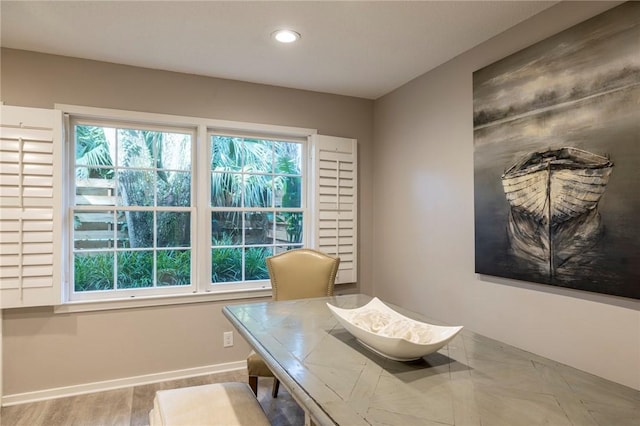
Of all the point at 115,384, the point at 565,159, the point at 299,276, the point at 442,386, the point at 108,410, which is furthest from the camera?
the point at 115,384

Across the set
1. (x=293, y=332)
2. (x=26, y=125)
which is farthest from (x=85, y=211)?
(x=293, y=332)

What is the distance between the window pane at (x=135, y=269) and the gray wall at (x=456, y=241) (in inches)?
81.4

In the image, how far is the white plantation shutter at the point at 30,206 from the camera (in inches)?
99.6

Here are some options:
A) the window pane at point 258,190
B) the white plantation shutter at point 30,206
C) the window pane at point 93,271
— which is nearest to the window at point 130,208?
the window pane at point 93,271

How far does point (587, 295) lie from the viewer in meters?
1.96

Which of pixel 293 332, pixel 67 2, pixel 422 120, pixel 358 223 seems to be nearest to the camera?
pixel 293 332

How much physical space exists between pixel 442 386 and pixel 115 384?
2.68m

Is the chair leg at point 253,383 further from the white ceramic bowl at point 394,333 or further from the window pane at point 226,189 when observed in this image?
the window pane at point 226,189

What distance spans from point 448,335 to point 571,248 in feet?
3.68

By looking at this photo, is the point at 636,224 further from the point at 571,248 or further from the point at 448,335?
the point at 448,335

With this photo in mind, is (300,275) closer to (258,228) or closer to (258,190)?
(258,228)

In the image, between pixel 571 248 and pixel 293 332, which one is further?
pixel 571 248

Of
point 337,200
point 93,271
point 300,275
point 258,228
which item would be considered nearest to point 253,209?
point 258,228

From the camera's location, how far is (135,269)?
3.08 metres
